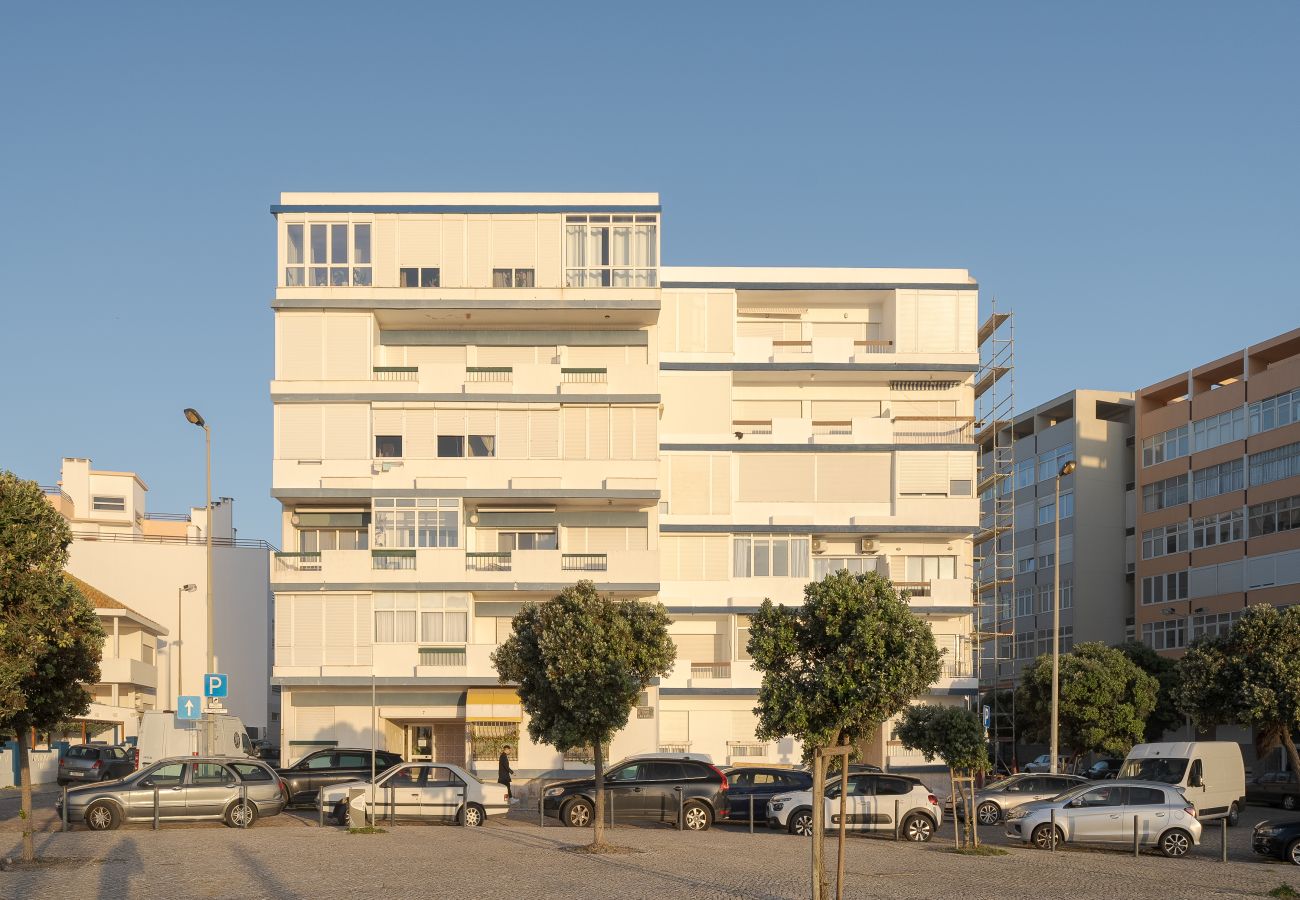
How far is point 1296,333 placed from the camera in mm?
66625

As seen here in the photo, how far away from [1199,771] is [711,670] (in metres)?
22.4

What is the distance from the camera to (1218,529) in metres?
72.2

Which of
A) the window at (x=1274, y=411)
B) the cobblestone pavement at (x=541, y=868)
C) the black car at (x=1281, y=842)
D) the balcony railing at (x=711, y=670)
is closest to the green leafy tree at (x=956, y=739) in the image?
the cobblestone pavement at (x=541, y=868)

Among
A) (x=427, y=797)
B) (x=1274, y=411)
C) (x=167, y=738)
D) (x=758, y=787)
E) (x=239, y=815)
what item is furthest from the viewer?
(x=1274, y=411)

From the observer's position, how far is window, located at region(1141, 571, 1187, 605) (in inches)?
2960

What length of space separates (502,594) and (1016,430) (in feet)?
170

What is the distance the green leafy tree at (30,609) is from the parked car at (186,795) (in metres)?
7.22

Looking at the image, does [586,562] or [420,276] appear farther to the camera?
[420,276]

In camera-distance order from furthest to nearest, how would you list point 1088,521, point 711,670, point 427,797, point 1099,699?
point 1088,521, point 1099,699, point 711,670, point 427,797

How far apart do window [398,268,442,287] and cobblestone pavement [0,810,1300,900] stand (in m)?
24.0

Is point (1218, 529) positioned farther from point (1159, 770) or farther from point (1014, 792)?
point (1014, 792)

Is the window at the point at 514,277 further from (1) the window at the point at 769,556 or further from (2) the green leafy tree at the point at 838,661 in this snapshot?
(2) the green leafy tree at the point at 838,661

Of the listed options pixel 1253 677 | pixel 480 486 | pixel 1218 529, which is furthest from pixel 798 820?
pixel 1218 529

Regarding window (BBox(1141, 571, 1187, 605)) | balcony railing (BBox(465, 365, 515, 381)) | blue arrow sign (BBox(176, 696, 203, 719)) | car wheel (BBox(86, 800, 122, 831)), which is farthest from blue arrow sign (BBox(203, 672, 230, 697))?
window (BBox(1141, 571, 1187, 605))
